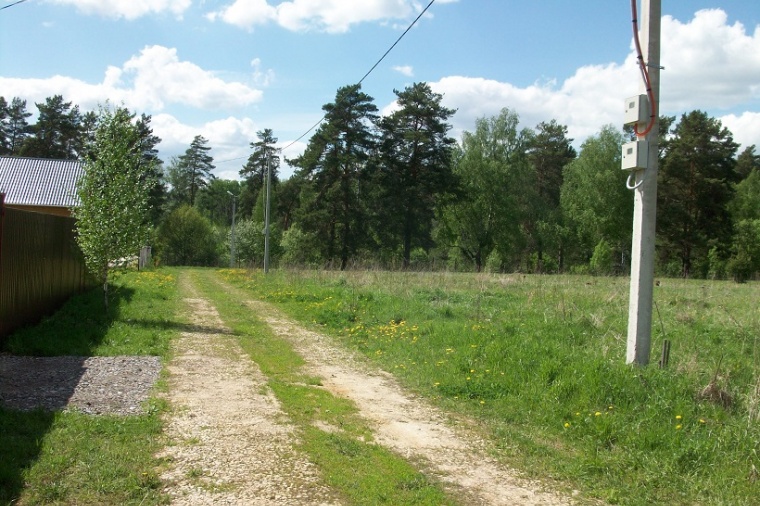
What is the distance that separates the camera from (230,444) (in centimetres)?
520

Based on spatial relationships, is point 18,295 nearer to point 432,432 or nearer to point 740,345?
point 432,432

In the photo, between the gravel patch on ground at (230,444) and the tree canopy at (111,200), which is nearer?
the gravel patch on ground at (230,444)

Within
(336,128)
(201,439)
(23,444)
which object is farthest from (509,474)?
(336,128)

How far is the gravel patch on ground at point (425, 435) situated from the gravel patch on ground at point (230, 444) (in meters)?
0.95

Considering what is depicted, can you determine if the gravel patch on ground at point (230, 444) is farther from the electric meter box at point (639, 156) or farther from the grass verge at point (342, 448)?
the electric meter box at point (639, 156)

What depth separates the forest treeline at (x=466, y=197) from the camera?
1692 inches

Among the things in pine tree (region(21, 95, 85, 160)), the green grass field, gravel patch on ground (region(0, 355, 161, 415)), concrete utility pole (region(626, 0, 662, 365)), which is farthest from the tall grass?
pine tree (region(21, 95, 85, 160))

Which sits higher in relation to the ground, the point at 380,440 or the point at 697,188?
the point at 697,188

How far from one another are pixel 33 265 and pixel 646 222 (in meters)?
10.4

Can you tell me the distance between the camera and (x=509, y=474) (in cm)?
482

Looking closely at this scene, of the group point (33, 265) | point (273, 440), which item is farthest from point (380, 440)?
point (33, 265)

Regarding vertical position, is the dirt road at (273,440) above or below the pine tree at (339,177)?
below

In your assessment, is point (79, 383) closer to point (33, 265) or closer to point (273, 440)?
point (273, 440)

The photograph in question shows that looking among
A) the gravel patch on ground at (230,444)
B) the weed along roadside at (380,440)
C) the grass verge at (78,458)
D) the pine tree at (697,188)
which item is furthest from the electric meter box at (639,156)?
the pine tree at (697,188)
